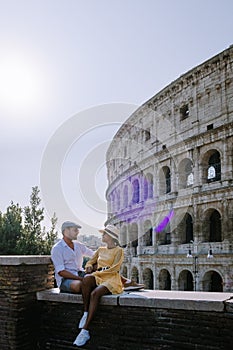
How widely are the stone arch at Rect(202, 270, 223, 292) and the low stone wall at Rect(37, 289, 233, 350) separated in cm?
1573

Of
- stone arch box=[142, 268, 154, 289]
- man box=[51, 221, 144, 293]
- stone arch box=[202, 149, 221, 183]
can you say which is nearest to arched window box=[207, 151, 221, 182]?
stone arch box=[202, 149, 221, 183]

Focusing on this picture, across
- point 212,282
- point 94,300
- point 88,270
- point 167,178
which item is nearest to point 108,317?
point 94,300

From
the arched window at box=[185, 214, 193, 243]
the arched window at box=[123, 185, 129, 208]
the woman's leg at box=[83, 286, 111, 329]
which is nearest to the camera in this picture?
the woman's leg at box=[83, 286, 111, 329]

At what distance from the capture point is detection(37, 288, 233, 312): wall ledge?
4043mm

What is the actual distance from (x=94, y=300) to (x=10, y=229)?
19.2 m

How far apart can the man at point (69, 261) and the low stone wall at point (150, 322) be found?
0.48 feet

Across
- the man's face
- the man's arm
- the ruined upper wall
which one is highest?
the ruined upper wall

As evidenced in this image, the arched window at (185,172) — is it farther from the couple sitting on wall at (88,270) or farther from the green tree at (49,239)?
the couple sitting on wall at (88,270)

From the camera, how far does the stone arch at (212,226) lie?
20.0m

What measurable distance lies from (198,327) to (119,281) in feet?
3.78

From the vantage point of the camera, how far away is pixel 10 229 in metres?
22.8

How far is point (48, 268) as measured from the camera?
5.60m

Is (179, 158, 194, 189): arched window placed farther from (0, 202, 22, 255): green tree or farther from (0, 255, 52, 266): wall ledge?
(0, 255, 52, 266): wall ledge

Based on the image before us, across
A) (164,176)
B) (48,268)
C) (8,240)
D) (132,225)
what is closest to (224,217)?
(164,176)
